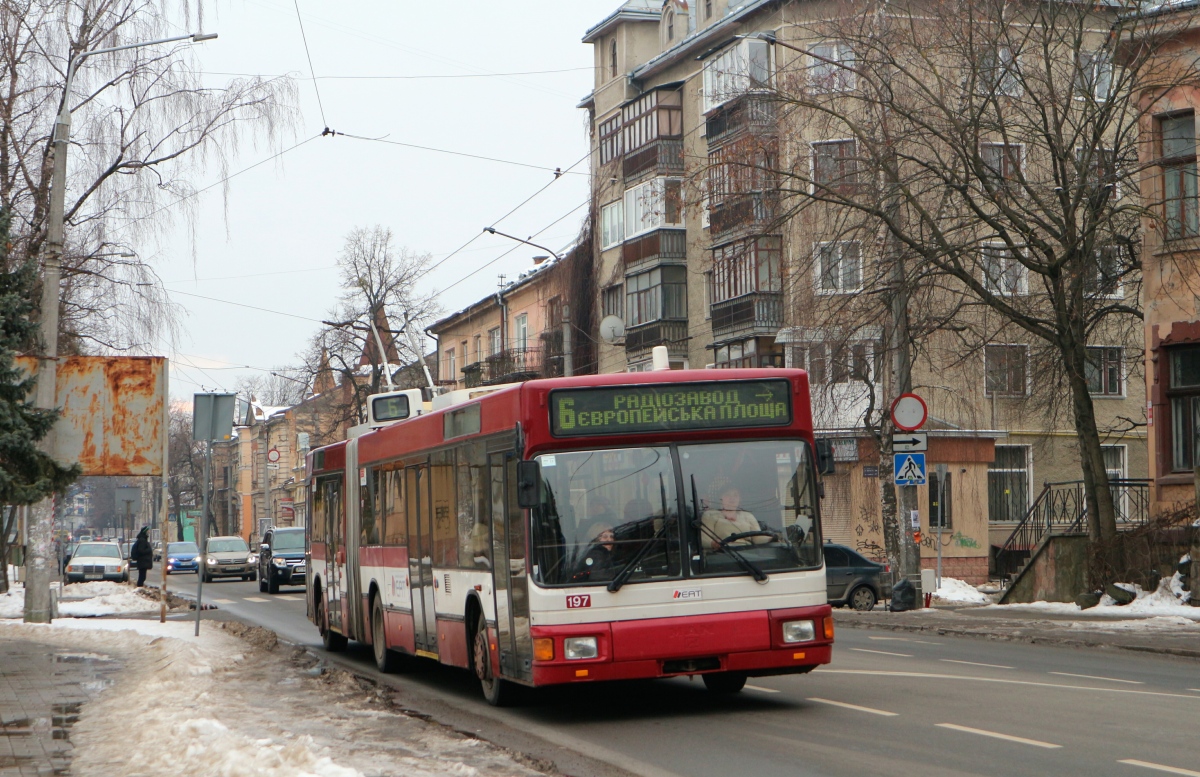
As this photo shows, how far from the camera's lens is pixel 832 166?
24.6 m

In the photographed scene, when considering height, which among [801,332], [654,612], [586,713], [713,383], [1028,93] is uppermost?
[1028,93]

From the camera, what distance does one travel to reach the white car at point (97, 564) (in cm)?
4691

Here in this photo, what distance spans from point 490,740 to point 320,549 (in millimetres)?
10882

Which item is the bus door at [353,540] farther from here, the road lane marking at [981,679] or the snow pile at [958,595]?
the snow pile at [958,595]

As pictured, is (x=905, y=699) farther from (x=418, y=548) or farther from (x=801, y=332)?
(x=801, y=332)

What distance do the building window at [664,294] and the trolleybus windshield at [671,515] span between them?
37.5 metres

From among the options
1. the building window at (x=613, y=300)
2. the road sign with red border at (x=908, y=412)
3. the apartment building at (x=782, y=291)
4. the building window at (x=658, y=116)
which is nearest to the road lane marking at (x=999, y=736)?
the apartment building at (x=782, y=291)

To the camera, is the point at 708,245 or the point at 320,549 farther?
the point at 708,245

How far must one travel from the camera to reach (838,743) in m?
9.75

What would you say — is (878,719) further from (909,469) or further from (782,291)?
(782,291)

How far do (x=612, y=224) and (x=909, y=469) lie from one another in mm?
28072

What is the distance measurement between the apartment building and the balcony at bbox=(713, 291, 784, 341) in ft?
0.19

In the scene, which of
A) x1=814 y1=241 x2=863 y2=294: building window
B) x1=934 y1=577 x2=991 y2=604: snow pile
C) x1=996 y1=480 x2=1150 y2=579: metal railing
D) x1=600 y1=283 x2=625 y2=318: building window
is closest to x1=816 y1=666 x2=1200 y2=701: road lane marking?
x1=814 y1=241 x2=863 y2=294: building window

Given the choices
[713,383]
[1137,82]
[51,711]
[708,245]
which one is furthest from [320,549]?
[708,245]
